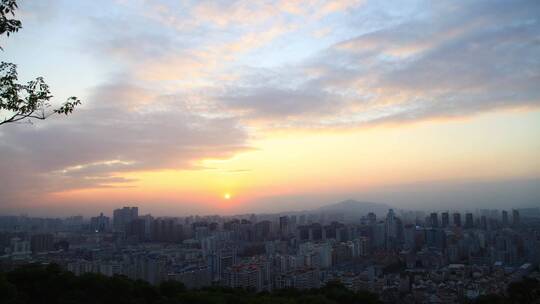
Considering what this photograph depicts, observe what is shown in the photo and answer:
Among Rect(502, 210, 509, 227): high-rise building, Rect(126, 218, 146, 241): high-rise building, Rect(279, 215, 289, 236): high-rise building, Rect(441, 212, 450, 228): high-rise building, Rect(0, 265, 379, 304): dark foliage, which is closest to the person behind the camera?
Rect(0, 265, 379, 304): dark foliage

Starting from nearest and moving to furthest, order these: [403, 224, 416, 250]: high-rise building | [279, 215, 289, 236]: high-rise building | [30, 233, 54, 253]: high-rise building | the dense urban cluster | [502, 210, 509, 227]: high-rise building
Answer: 1. the dense urban cluster
2. [30, 233, 54, 253]: high-rise building
3. [403, 224, 416, 250]: high-rise building
4. [502, 210, 509, 227]: high-rise building
5. [279, 215, 289, 236]: high-rise building

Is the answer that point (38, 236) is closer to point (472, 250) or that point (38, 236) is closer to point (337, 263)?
point (337, 263)

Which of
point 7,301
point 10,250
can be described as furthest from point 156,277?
point 7,301

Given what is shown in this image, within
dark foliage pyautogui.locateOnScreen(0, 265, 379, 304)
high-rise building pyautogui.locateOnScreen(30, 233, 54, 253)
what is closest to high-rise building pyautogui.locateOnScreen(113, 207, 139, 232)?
high-rise building pyautogui.locateOnScreen(30, 233, 54, 253)

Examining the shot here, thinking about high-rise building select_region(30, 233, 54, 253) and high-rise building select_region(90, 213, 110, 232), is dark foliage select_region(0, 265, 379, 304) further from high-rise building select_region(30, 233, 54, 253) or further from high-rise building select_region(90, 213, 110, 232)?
high-rise building select_region(90, 213, 110, 232)

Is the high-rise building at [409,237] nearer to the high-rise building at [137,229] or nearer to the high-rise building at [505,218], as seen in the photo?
the high-rise building at [505,218]

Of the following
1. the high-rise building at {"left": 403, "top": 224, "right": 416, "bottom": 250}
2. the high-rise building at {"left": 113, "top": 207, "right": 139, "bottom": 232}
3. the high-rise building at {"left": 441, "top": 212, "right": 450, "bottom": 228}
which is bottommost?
the high-rise building at {"left": 403, "top": 224, "right": 416, "bottom": 250}

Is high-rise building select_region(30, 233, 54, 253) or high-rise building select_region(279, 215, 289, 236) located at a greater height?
high-rise building select_region(30, 233, 54, 253)

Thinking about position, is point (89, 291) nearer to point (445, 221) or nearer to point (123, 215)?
point (445, 221)

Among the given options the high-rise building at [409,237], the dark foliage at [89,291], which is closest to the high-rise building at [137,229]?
the high-rise building at [409,237]
